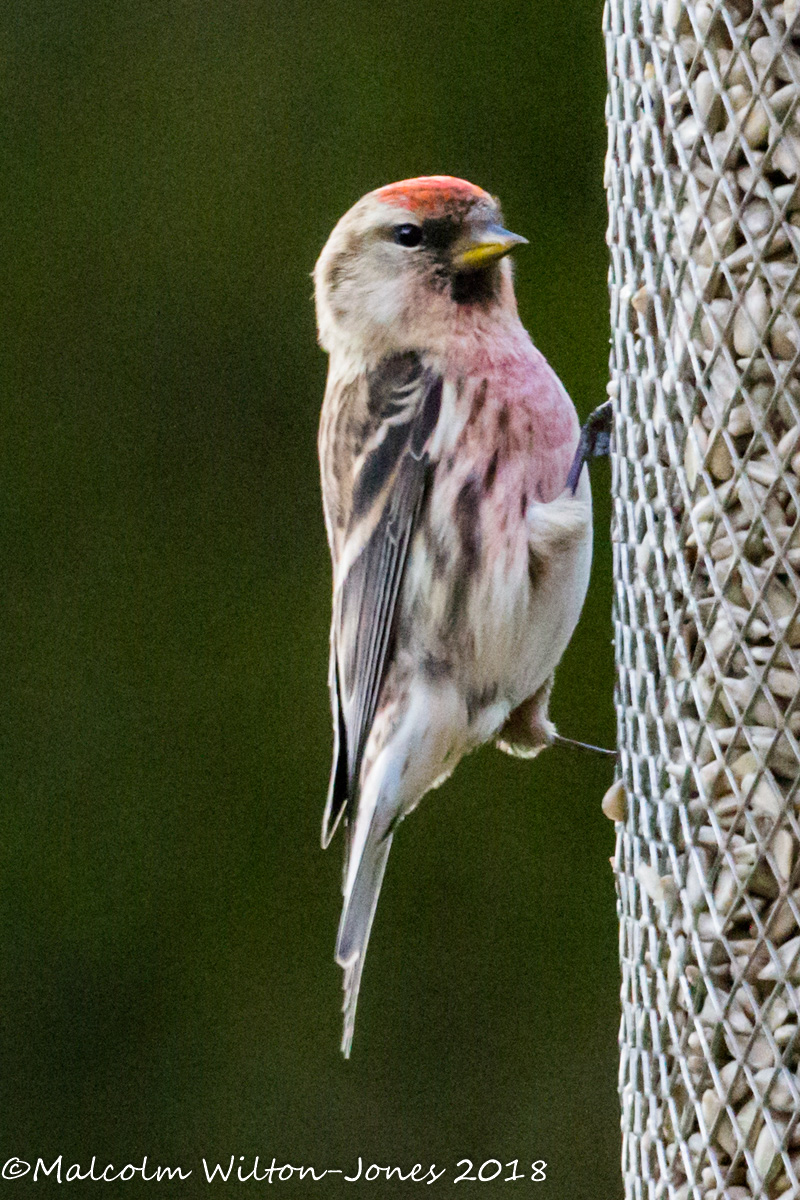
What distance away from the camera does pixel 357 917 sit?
2.11 m

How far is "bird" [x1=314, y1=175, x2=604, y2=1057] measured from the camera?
2.05m

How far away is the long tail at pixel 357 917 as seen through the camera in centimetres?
207

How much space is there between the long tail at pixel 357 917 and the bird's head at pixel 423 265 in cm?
64

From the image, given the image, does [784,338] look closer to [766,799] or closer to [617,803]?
[766,799]

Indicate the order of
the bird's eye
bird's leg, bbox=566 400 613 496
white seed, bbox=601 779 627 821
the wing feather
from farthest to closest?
the bird's eye, the wing feather, bird's leg, bbox=566 400 613 496, white seed, bbox=601 779 627 821

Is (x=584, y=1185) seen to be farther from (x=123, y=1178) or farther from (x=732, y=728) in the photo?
(x=732, y=728)

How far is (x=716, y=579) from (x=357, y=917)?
84cm

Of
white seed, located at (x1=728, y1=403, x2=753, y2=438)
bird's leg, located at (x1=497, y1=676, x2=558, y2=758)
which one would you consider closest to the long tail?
bird's leg, located at (x1=497, y1=676, x2=558, y2=758)

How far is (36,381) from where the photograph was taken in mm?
3805

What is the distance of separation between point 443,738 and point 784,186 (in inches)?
36.3

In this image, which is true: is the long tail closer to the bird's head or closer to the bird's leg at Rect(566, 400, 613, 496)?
the bird's leg at Rect(566, 400, 613, 496)

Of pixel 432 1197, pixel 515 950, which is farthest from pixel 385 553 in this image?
pixel 432 1197

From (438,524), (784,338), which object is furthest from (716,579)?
(438,524)

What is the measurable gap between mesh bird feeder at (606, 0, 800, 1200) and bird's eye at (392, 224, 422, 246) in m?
0.61
